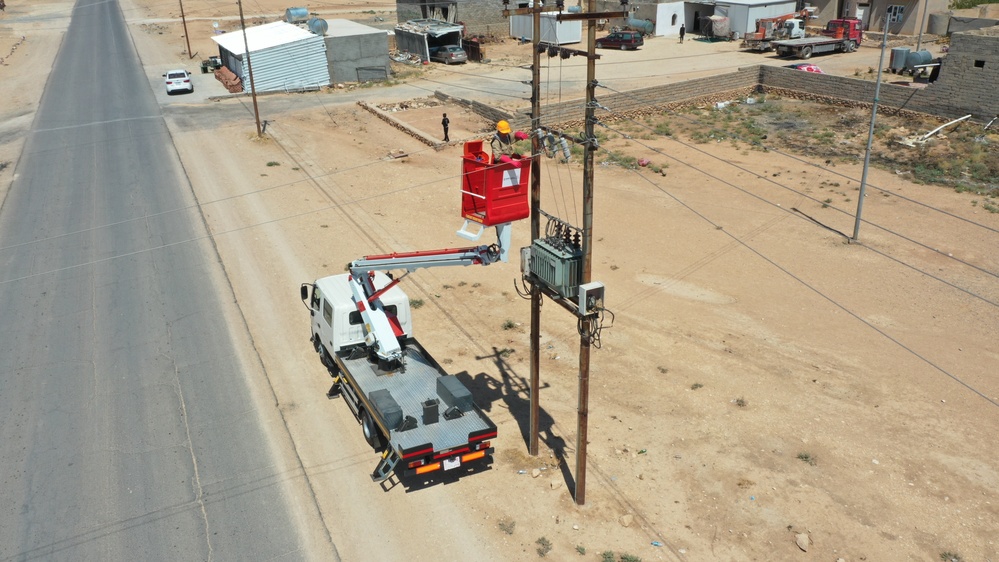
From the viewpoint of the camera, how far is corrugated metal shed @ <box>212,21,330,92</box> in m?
43.9

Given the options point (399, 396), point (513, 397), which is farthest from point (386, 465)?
point (513, 397)

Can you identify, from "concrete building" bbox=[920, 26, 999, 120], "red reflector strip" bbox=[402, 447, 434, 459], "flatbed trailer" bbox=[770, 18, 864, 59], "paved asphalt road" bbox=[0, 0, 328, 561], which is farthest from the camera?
"flatbed trailer" bbox=[770, 18, 864, 59]

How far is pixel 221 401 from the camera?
15898 millimetres

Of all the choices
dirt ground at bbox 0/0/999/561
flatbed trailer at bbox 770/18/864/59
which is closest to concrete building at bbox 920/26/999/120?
dirt ground at bbox 0/0/999/561

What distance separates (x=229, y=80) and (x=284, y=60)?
15.7ft

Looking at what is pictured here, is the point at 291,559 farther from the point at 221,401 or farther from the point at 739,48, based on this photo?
the point at 739,48

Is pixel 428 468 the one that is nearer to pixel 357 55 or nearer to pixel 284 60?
pixel 284 60

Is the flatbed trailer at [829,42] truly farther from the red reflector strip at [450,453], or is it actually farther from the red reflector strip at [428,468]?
the red reflector strip at [428,468]

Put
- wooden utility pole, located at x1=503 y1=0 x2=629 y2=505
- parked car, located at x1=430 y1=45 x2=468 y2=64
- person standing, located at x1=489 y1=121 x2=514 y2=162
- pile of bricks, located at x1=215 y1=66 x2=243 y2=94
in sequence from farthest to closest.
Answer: parked car, located at x1=430 y1=45 x2=468 y2=64
pile of bricks, located at x1=215 y1=66 x2=243 y2=94
person standing, located at x1=489 y1=121 x2=514 y2=162
wooden utility pole, located at x1=503 y1=0 x2=629 y2=505

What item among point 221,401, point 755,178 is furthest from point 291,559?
point 755,178

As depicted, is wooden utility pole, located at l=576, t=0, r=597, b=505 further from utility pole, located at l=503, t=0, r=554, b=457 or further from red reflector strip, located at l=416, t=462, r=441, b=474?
red reflector strip, located at l=416, t=462, r=441, b=474

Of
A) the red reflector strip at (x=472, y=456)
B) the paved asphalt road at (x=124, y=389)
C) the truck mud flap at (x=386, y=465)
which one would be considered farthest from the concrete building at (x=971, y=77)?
the truck mud flap at (x=386, y=465)

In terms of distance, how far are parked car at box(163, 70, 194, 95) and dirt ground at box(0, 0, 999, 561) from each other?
1304 cm

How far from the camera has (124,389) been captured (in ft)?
53.6
